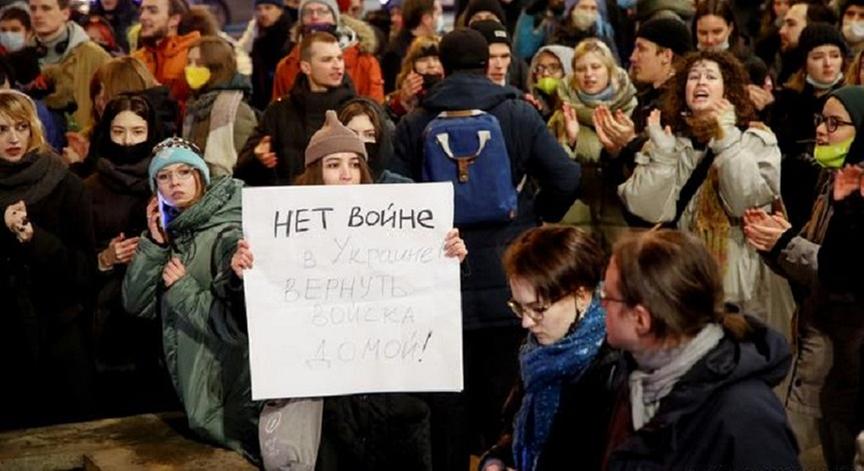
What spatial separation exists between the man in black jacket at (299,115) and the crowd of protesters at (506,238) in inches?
0.6

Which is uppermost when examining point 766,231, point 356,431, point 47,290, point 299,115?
point 299,115

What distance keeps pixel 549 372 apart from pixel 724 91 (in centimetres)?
327

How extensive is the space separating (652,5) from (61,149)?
4241 mm

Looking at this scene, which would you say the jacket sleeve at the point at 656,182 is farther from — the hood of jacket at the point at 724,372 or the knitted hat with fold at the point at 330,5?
the hood of jacket at the point at 724,372

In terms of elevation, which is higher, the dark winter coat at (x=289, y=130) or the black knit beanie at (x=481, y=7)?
the black knit beanie at (x=481, y=7)

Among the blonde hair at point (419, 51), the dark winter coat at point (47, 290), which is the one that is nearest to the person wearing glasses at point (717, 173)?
the blonde hair at point (419, 51)

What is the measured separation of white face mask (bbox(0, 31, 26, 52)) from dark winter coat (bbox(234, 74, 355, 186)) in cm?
308

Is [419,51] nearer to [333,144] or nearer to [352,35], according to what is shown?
[352,35]

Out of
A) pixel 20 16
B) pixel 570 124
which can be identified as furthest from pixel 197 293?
pixel 20 16

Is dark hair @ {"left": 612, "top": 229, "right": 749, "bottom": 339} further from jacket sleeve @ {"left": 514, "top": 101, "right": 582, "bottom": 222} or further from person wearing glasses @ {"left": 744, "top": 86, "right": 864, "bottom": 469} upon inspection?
jacket sleeve @ {"left": 514, "top": 101, "right": 582, "bottom": 222}

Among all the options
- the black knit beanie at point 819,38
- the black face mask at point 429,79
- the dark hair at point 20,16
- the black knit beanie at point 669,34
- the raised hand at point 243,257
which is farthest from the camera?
the dark hair at point 20,16

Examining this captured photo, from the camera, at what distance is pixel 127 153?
7.73 meters

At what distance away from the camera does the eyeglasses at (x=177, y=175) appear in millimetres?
6375

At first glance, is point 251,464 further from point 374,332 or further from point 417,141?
point 417,141
